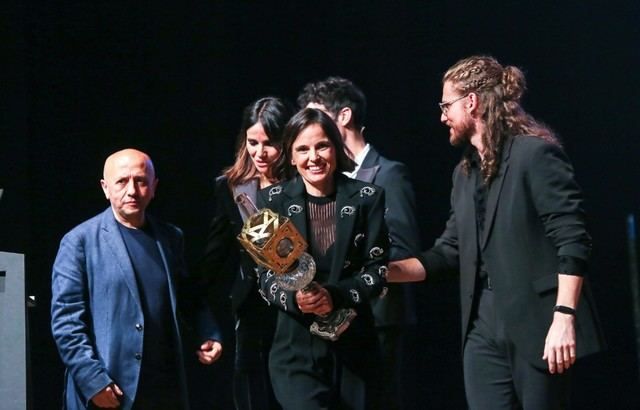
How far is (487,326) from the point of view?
3.45m

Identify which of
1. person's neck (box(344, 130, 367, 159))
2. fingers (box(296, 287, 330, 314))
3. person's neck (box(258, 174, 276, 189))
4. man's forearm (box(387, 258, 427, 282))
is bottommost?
fingers (box(296, 287, 330, 314))

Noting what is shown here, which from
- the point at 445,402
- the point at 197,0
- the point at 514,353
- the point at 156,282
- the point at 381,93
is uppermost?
the point at 197,0

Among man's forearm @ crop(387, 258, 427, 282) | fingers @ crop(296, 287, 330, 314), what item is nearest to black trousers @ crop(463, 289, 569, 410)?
man's forearm @ crop(387, 258, 427, 282)

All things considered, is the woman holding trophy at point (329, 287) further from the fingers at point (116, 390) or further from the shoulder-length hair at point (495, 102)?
the fingers at point (116, 390)

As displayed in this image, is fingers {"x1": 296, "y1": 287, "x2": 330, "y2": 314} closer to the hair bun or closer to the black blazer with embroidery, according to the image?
the black blazer with embroidery

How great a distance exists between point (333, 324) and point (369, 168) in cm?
105

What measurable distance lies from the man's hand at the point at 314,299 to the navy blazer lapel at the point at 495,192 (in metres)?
0.53

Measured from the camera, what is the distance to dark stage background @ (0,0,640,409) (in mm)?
5180

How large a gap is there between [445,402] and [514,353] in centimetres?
219

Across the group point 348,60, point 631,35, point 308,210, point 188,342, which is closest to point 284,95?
point 348,60

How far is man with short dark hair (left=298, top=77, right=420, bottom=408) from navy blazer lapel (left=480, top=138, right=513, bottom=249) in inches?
24.1

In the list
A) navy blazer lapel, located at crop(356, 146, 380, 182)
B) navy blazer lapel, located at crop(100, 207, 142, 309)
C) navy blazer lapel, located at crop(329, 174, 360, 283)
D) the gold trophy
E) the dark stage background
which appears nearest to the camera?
the gold trophy

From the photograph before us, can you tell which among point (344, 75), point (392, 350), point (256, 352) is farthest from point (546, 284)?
point (344, 75)

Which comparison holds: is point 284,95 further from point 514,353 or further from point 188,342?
point 514,353
